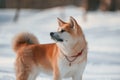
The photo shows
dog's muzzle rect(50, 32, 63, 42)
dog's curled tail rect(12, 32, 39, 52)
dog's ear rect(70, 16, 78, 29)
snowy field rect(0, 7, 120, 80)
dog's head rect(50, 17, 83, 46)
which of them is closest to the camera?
dog's muzzle rect(50, 32, 63, 42)

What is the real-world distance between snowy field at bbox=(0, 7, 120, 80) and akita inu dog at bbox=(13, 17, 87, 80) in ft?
4.19

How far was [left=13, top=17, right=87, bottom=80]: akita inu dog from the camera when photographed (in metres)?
7.51

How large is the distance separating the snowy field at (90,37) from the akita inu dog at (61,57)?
128cm

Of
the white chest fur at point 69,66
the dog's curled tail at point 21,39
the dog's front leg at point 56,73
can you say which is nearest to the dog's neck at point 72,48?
the white chest fur at point 69,66

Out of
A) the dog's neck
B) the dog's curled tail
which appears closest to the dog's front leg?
the dog's neck

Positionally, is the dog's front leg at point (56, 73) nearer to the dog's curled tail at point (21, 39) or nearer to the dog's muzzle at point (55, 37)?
the dog's muzzle at point (55, 37)

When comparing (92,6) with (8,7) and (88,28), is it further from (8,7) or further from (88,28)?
(8,7)

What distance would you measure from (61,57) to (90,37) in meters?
13.9

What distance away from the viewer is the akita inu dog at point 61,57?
7.51 m

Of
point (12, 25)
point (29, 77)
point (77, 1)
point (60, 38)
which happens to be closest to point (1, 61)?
point (29, 77)

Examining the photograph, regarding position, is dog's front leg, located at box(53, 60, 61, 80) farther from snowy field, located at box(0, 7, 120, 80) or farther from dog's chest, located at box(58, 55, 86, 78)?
snowy field, located at box(0, 7, 120, 80)

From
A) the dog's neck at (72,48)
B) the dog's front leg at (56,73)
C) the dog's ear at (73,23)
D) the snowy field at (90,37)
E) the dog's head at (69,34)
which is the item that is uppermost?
the dog's ear at (73,23)

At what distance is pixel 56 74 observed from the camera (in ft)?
24.6

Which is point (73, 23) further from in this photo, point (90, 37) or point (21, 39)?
point (90, 37)
